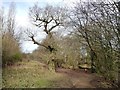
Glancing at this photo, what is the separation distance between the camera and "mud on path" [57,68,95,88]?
5.43m

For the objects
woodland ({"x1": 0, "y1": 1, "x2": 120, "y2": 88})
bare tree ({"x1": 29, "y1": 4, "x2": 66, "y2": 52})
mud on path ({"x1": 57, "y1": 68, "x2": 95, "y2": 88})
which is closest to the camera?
woodland ({"x1": 0, "y1": 1, "x2": 120, "y2": 88})

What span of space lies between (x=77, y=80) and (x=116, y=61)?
2.97 m

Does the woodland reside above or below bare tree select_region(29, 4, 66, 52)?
below

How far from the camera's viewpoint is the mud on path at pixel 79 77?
543 cm

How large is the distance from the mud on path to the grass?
191 millimetres

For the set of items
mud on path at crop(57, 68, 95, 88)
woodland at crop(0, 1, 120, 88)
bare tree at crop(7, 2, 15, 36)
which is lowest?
mud on path at crop(57, 68, 95, 88)

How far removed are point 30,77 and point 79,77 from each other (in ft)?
4.26

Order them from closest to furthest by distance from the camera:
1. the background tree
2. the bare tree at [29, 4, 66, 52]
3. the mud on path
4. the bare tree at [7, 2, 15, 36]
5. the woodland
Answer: the woodland, the mud on path, the background tree, the bare tree at [7, 2, 15, 36], the bare tree at [29, 4, 66, 52]

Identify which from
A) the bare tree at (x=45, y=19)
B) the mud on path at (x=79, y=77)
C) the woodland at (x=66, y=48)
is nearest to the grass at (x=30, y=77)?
the woodland at (x=66, y=48)

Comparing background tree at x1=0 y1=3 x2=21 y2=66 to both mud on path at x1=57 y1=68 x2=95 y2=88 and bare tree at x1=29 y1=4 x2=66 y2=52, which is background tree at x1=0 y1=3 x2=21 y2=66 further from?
mud on path at x1=57 y1=68 x2=95 y2=88

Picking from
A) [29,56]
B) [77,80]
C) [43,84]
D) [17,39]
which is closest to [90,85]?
[77,80]

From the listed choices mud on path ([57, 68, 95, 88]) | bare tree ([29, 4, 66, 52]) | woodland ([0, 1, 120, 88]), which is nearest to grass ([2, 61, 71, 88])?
woodland ([0, 1, 120, 88])

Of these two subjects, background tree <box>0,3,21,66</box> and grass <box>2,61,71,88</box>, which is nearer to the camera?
grass <box>2,61,71,88</box>

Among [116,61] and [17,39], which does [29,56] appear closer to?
[17,39]
